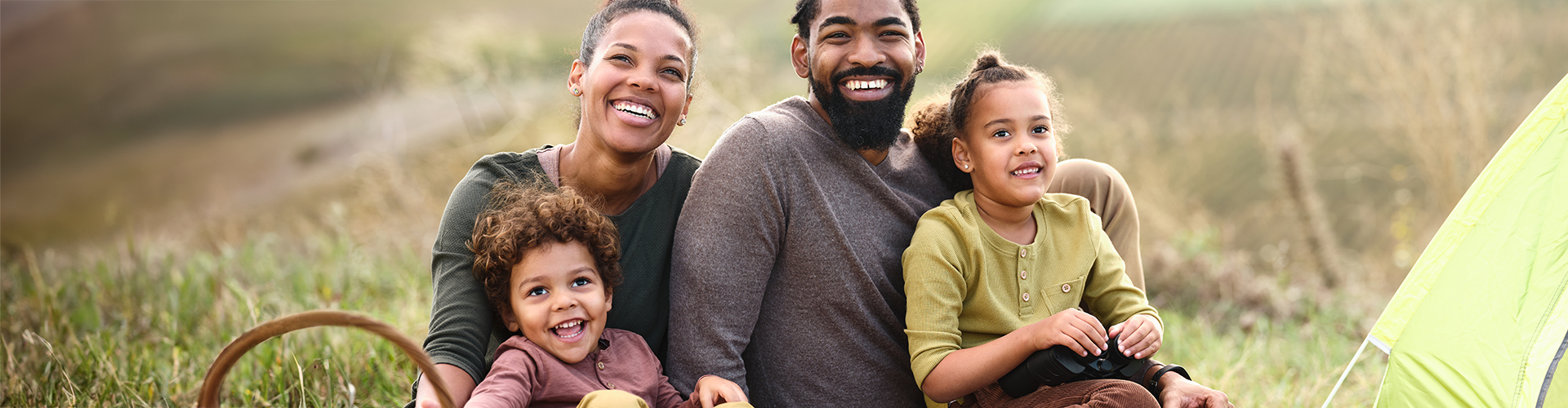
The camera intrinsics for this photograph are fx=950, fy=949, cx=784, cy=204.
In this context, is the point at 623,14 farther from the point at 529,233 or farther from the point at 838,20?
the point at 529,233

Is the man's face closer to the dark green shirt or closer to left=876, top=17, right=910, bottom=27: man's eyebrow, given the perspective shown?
left=876, top=17, right=910, bottom=27: man's eyebrow

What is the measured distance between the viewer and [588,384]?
2.08 meters

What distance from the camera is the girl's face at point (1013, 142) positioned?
219 centimetres

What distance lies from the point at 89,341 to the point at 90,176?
23.3 ft

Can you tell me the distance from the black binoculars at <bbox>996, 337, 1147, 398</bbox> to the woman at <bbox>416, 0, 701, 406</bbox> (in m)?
0.89

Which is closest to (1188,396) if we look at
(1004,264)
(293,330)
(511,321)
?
(1004,264)

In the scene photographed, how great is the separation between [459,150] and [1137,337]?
21.3ft

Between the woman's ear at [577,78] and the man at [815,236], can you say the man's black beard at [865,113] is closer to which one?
the man at [815,236]

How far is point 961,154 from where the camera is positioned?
7.71 ft

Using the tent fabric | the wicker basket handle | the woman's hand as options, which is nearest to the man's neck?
the woman's hand

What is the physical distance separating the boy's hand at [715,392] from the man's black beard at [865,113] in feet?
2.21

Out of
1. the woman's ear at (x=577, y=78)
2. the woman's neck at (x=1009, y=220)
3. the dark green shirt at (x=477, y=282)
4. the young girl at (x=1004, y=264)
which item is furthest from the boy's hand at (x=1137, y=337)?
the woman's ear at (x=577, y=78)

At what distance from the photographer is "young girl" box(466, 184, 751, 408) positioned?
2055mm

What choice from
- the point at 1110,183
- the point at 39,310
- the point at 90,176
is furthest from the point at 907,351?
the point at 90,176
